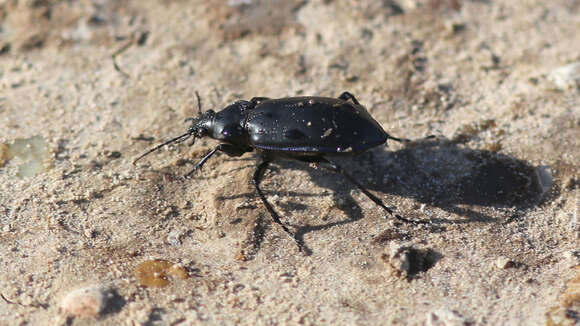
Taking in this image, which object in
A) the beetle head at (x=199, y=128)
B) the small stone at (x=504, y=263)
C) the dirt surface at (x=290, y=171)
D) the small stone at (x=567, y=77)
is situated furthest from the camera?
the small stone at (x=567, y=77)

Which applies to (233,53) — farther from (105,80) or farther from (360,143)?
(360,143)

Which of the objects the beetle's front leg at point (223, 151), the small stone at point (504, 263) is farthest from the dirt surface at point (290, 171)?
the beetle's front leg at point (223, 151)

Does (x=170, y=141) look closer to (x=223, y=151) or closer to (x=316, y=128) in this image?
(x=223, y=151)

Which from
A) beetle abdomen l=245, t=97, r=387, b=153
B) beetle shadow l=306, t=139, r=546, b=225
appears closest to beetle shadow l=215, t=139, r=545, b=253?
beetle shadow l=306, t=139, r=546, b=225

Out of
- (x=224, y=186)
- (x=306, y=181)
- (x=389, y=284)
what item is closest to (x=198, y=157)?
(x=224, y=186)

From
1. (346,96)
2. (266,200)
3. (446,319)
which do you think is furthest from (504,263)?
(346,96)

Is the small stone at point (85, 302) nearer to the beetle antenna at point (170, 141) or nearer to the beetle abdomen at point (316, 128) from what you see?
the beetle antenna at point (170, 141)

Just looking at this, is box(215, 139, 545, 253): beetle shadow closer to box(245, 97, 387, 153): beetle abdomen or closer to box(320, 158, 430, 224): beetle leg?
box(320, 158, 430, 224): beetle leg
